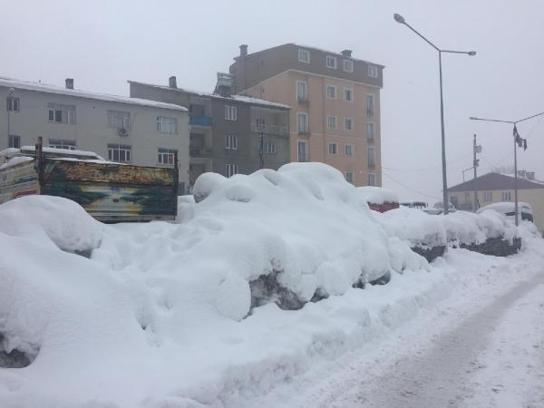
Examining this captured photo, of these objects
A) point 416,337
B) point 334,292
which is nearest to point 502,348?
point 416,337

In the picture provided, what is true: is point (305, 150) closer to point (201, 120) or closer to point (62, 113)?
point (201, 120)

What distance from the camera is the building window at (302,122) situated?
54862mm

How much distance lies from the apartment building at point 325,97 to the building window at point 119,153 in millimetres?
17106

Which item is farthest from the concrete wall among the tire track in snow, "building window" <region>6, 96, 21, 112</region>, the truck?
the tire track in snow

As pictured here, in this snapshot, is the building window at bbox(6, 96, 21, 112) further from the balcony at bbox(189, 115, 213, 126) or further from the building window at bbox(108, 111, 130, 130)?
the balcony at bbox(189, 115, 213, 126)

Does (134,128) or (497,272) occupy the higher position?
(134,128)

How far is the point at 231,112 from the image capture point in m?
49.9

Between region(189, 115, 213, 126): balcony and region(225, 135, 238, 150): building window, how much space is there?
2.18 metres

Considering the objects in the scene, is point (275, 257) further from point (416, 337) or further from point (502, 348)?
point (502, 348)

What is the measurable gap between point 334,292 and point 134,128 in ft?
118

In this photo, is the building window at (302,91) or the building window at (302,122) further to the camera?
the building window at (302,91)

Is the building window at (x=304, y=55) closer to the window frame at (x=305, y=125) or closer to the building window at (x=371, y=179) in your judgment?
the window frame at (x=305, y=125)

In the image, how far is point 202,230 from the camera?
26.3ft

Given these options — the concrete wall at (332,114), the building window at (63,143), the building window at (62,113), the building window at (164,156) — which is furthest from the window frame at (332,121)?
the building window at (63,143)
